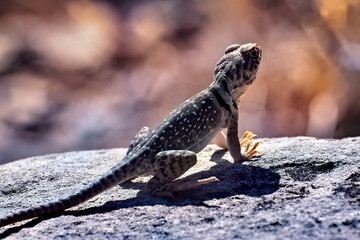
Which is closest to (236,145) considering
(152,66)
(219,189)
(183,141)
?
(183,141)

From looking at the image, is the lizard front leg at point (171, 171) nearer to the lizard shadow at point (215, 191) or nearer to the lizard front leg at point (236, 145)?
the lizard shadow at point (215, 191)

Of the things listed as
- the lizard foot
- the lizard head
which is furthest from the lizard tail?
the lizard head

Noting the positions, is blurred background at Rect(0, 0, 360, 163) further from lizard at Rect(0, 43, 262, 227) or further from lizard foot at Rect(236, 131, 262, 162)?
lizard at Rect(0, 43, 262, 227)

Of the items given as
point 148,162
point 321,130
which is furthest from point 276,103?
point 148,162

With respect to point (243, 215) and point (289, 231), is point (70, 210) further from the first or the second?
point (289, 231)

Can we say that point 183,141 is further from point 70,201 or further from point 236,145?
point 70,201
